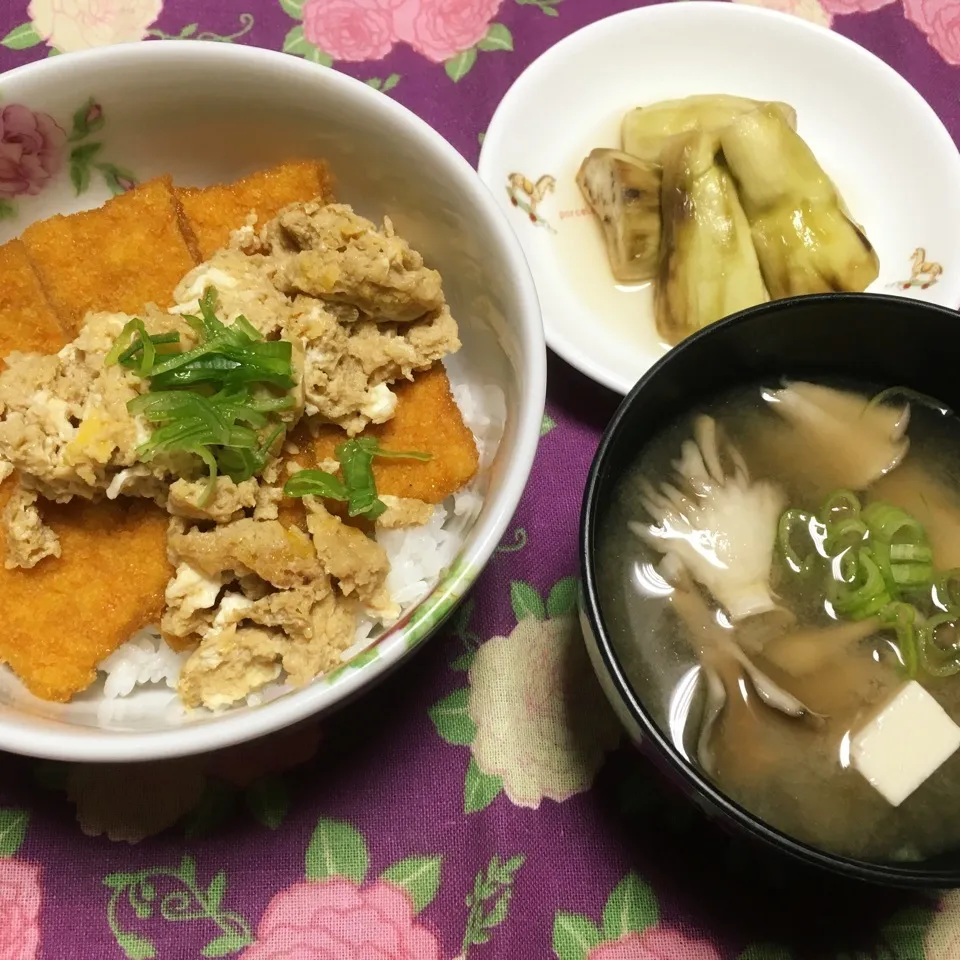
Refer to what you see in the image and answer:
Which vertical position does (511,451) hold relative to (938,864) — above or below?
above

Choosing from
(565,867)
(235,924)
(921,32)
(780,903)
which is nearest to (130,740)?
(235,924)

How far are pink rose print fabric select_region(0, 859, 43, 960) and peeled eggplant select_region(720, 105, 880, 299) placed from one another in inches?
66.8

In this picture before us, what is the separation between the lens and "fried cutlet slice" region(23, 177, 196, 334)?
1.44 m

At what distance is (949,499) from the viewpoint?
1417mm

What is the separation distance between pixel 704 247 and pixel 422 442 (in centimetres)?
78

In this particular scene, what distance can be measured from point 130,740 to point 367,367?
1.99 ft

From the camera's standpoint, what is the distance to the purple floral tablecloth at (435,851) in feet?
4.45

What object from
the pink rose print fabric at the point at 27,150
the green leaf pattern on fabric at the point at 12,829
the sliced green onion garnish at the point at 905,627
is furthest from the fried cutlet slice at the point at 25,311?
the sliced green onion garnish at the point at 905,627

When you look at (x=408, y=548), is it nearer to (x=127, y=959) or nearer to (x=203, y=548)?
(x=203, y=548)

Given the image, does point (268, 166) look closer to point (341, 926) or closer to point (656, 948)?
point (341, 926)

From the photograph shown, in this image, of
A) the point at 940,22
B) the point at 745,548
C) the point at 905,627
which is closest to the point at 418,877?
the point at 745,548

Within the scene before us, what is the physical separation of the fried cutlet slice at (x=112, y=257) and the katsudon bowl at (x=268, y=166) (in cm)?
2

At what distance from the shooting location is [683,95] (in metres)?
2.08

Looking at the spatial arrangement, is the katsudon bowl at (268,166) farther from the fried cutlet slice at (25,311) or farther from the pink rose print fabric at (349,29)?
the pink rose print fabric at (349,29)
